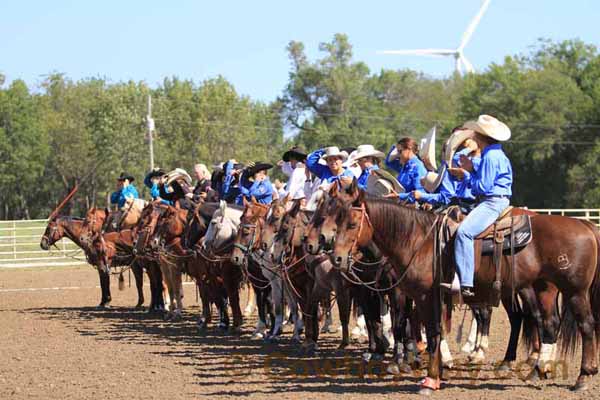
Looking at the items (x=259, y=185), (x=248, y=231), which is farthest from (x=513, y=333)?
(x=259, y=185)

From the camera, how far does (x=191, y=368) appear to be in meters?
12.2

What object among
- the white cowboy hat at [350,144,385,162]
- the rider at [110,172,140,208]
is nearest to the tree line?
the rider at [110,172,140,208]

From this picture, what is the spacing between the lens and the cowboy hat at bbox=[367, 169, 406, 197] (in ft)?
41.2

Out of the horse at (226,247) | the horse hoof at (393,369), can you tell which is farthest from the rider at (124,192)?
the horse hoof at (393,369)

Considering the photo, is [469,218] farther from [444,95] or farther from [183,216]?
[444,95]

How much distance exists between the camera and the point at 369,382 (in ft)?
35.1

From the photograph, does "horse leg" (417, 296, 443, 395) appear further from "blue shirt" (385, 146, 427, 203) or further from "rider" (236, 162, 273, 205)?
"rider" (236, 162, 273, 205)

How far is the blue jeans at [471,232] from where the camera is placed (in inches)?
396

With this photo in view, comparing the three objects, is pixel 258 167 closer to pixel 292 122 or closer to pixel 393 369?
pixel 393 369

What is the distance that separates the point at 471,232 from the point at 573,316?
1554mm

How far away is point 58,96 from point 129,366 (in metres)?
81.9

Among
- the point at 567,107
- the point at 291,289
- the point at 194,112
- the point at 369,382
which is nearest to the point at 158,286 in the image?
the point at 291,289

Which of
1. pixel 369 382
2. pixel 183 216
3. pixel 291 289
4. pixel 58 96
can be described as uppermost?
pixel 58 96

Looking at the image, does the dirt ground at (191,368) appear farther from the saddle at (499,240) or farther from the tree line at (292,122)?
the tree line at (292,122)
